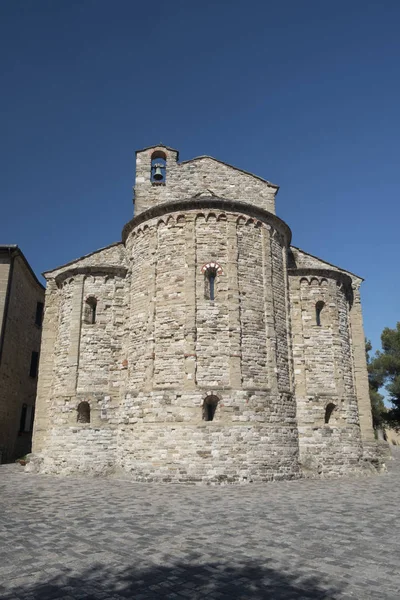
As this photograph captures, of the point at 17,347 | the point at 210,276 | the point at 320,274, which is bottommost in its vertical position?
the point at 17,347

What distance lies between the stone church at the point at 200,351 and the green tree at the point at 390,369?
14.1 m

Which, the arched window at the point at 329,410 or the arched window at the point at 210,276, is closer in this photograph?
the arched window at the point at 210,276

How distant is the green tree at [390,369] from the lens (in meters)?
31.8

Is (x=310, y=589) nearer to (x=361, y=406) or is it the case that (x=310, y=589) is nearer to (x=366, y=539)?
(x=366, y=539)

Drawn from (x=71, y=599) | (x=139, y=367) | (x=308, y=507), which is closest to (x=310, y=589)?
(x=71, y=599)

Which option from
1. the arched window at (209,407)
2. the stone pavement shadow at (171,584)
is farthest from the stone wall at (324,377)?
the stone pavement shadow at (171,584)

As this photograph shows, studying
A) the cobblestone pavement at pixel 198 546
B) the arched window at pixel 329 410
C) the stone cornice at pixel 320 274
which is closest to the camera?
the cobblestone pavement at pixel 198 546

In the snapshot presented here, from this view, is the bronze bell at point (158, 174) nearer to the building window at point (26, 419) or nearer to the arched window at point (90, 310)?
the arched window at point (90, 310)

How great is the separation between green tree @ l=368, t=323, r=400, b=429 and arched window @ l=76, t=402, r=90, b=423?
927 inches

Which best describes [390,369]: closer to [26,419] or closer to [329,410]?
[329,410]

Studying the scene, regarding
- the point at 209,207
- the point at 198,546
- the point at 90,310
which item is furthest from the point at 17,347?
the point at 198,546

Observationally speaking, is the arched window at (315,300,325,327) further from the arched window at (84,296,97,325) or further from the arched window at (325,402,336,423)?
the arched window at (84,296,97,325)

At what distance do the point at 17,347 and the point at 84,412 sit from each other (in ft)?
25.2

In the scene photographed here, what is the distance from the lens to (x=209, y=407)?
1482 centimetres
